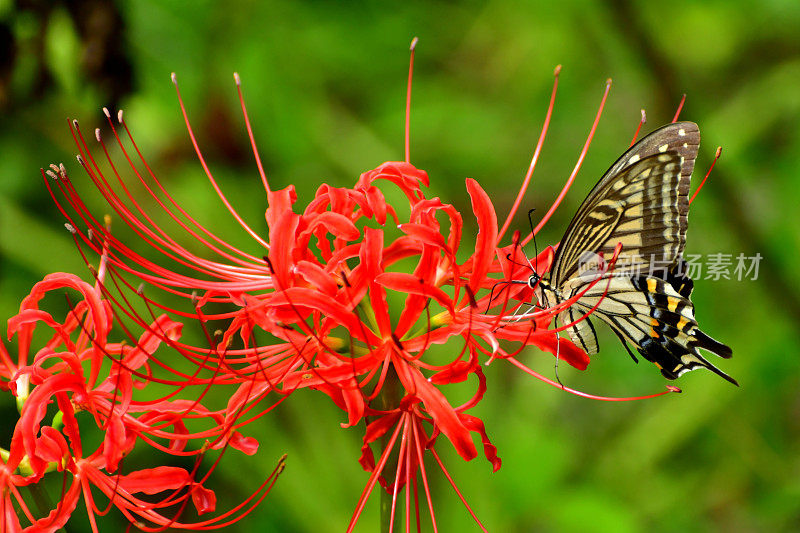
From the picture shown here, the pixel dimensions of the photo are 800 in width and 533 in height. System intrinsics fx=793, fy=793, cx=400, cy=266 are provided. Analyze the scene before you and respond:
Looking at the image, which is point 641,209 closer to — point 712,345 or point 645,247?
point 645,247

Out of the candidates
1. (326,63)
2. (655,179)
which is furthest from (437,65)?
(655,179)

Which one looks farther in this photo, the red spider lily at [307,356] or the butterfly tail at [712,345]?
the butterfly tail at [712,345]

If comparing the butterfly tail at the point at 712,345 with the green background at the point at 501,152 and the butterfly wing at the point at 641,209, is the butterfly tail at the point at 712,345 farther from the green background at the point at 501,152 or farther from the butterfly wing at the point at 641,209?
the green background at the point at 501,152

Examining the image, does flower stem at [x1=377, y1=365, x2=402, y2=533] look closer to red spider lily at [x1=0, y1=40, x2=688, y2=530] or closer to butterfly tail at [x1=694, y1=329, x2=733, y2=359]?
red spider lily at [x1=0, y1=40, x2=688, y2=530]


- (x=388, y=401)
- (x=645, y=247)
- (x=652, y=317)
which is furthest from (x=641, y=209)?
(x=388, y=401)

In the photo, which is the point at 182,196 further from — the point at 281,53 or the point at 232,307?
the point at 281,53

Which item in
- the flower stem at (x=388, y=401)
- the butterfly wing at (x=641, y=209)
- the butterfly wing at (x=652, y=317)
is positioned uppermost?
the butterfly wing at (x=641, y=209)

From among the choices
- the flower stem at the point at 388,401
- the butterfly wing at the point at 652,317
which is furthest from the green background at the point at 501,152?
the flower stem at the point at 388,401
